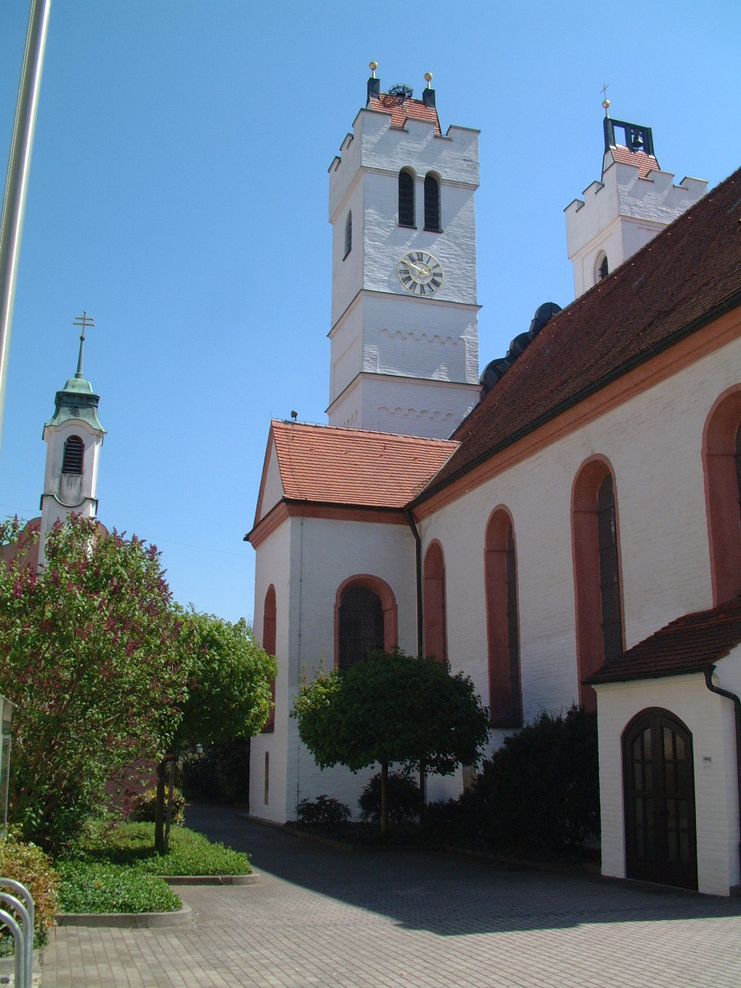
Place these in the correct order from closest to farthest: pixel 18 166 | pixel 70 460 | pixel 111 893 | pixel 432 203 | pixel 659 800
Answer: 1. pixel 18 166
2. pixel 111 893
3. pixel 659 800
4. pixel 432 203
5. pixel 70 460

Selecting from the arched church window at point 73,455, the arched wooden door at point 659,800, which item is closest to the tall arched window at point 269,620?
the arched wooden door at point 659,800

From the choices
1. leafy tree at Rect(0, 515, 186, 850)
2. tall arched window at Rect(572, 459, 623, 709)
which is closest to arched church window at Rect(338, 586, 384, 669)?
tall arched window at Rect(572, 459, 623, 709)

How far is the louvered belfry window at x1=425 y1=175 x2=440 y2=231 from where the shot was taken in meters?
35.4

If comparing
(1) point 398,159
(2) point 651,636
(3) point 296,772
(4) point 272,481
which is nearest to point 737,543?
(2) point 651,636

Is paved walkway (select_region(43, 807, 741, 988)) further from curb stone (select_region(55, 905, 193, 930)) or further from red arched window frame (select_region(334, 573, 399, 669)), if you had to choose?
red arched window frame (select_region(334, 573, 399, 669))

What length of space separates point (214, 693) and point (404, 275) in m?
20.7

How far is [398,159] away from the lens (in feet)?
115

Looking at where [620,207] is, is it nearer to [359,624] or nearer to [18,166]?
[359,624]

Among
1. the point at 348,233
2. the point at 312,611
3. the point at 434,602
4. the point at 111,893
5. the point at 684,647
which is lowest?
the point at 111,893

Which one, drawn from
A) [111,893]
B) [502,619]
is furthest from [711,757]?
[502,619]

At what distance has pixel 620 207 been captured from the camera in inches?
1404

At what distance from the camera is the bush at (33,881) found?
8.48m

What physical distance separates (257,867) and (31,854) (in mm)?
7401

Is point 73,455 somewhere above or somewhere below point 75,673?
above
